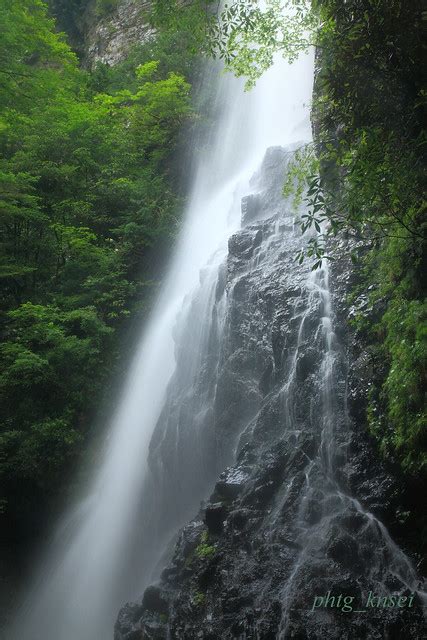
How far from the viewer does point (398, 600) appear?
419 cm

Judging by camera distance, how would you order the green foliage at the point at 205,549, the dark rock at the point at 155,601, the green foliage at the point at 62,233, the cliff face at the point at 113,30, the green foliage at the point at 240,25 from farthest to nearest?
1. the cliff face at the point at 113,30
2. the green foliage at the point at 62,233
3. the dark rock at the point at 155,601
4. the green foliage at the point at 205,549
5. the green foliage at the point at 240,25

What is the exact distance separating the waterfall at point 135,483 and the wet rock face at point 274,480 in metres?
0.45

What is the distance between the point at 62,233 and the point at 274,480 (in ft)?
27.8

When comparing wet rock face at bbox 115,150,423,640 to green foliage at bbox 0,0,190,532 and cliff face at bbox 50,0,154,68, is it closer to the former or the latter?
green foliage at bbox 0,0,190,532

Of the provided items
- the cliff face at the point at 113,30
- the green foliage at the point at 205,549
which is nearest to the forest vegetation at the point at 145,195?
the green foliage at the point at 205,549

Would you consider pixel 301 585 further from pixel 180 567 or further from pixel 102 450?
pixel 102 450

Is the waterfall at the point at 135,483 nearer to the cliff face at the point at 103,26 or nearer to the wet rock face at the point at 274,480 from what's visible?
the wet rock face at the point at 274,480

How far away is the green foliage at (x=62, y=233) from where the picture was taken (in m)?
9.49

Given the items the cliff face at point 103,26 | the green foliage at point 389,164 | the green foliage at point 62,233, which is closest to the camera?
the green foliage at point 389,164

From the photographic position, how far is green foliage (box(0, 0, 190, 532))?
949 cm

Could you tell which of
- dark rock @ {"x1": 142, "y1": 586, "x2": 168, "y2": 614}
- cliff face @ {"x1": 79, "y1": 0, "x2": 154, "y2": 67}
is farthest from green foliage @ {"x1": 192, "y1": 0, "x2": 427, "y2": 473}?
cliff face @ {"x1": 79, "y1": 0, "x2": 154, "y2": 67}

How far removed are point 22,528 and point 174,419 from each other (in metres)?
4.27

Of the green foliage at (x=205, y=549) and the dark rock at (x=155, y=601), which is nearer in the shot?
the green foliage at (x=205, y=549)

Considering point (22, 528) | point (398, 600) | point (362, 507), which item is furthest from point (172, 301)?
point (398, 600)
